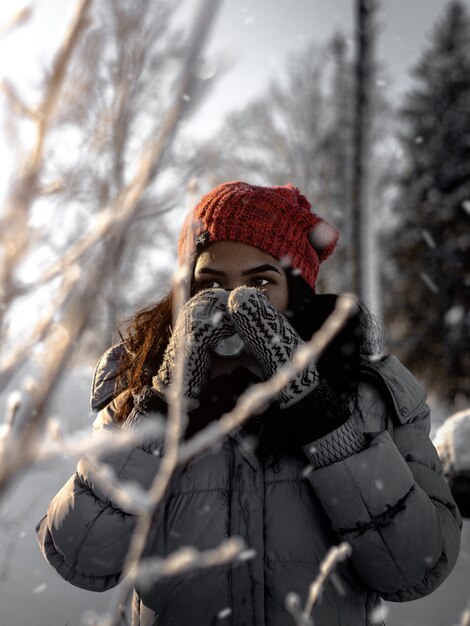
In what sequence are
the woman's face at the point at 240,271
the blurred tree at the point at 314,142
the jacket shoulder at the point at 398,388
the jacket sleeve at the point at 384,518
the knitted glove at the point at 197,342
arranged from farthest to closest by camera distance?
1. the blurred tree at the point at 314,142
2. the woman's face at the point at 240,271
3. the jacket shoulder at the point at 398,388
4. the knitted glove at the point at 197,342
5. the jacket sleeve at the point at 384,518

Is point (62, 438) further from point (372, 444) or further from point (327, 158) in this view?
point (327, 158)

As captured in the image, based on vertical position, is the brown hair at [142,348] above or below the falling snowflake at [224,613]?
above

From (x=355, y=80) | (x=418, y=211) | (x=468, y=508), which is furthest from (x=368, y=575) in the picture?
(x=418, y=211)

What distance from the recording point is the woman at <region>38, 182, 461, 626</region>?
117 centimetres

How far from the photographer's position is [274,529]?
4.08ft

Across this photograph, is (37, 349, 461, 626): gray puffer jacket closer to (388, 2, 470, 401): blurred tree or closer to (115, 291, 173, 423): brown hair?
(115, 291, 173, 423): brown hair

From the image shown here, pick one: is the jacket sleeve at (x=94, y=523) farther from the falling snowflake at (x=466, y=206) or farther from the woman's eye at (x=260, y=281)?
the falling snowflake at (x=466, y=206)

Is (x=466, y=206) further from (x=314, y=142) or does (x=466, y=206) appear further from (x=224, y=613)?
(x=224, y=613)

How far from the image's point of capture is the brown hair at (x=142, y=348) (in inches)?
57.0

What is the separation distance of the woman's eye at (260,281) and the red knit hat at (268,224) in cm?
12

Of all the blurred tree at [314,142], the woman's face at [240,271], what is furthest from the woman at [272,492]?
the blurred tree at [314,142]

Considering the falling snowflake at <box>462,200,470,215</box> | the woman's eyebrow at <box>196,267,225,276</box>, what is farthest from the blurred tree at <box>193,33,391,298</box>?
the woman's eyebrow at <box>196,267,225,276</box>

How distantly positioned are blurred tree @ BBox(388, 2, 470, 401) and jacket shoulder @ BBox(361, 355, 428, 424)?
34.6 ft

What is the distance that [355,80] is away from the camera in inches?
205
